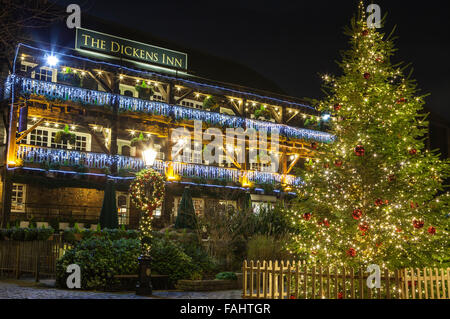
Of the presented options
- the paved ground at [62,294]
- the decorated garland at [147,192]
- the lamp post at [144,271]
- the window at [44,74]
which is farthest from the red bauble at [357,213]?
the window at [44,74]

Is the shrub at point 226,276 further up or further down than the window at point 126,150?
further down

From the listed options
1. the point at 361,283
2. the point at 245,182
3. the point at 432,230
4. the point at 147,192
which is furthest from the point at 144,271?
the point at 245,182

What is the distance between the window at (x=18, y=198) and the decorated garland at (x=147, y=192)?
12.3 metres

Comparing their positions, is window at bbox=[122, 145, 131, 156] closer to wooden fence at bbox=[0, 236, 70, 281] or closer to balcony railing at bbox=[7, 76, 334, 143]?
balcony railing at bbox=[7, 76, 334, 143]

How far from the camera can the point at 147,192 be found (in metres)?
13.7

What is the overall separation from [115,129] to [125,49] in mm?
4547

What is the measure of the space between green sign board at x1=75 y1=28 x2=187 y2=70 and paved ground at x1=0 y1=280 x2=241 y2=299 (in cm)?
1447

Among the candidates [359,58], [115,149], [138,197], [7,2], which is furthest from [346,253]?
[115,149]

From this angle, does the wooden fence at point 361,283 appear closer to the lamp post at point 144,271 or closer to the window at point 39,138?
the lamp post at point 144,271

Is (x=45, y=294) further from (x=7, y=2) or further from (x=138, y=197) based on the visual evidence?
(x=7, y=2)

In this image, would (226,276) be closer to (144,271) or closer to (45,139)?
(144,271)

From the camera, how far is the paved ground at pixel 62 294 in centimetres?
1193

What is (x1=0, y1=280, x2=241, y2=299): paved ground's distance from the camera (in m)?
11.9

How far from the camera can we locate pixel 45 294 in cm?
1232
